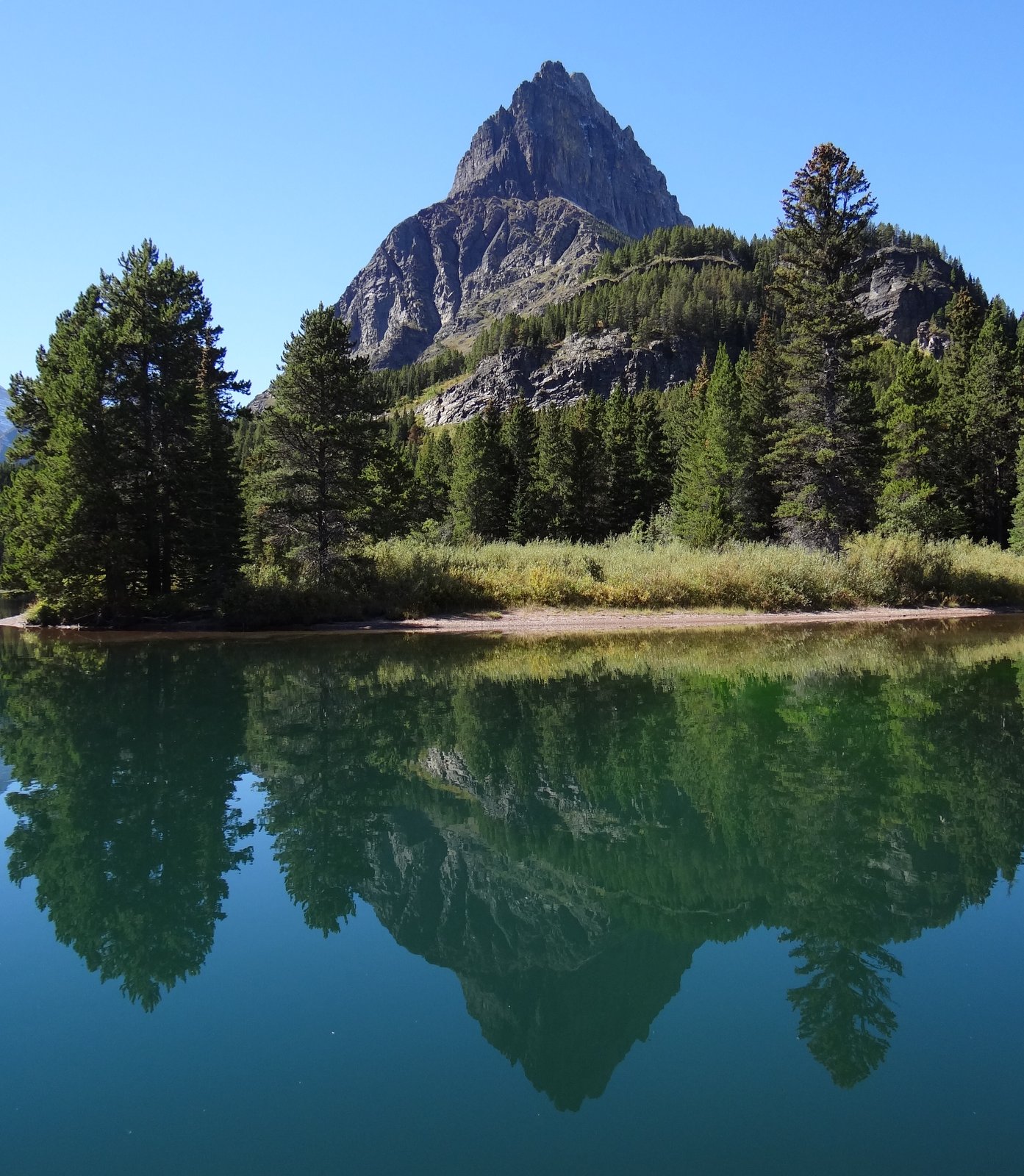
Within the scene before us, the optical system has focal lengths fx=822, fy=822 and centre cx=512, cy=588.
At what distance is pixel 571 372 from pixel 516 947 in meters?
152

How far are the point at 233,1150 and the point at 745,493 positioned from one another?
1904 inches

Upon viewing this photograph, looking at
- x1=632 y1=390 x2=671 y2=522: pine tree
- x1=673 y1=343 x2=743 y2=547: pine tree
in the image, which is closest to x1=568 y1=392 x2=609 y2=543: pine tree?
x1=632 y1=390 x2=671 y2=522: pine tree

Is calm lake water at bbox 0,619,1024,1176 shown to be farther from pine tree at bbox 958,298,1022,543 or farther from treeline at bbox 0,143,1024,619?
pine tree at bbox 958,298,1022,543

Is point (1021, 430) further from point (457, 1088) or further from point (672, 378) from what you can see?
point (672, 378)

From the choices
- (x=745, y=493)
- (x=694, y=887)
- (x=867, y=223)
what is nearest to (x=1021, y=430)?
(x=745, y=493)

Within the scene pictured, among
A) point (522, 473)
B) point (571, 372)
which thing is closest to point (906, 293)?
point (571, 372)

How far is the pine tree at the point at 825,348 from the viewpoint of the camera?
34406mm

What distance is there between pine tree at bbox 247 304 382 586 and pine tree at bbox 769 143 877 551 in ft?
59.8

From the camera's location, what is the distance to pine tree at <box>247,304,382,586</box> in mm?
30484

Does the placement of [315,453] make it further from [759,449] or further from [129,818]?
[759,449]

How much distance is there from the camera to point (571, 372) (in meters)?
151

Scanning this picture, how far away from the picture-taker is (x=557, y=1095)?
13.5 feet

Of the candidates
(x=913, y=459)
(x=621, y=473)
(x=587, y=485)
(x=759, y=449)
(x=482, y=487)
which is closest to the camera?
(x=913, y=459)

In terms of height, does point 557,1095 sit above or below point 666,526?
below
